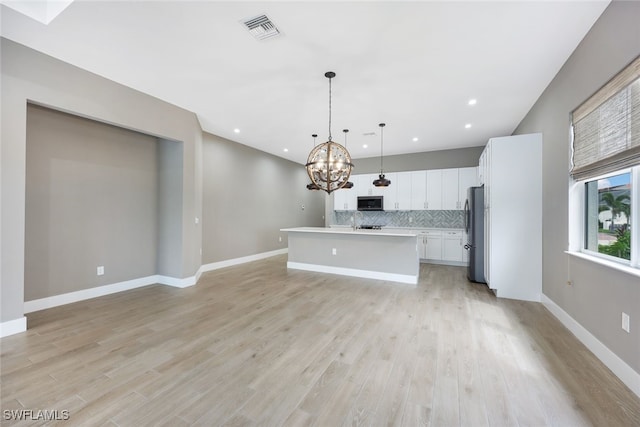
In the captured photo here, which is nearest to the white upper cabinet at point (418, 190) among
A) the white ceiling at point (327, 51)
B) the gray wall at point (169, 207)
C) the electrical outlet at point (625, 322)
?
the white ceiling at point (327, 51)

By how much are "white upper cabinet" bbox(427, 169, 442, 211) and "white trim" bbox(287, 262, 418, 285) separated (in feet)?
8.97

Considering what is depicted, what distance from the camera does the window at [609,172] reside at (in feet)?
6.23

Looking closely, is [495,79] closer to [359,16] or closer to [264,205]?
[359,16]

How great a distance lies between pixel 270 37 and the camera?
2.45m

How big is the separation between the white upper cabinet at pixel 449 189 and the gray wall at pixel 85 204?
6382mm

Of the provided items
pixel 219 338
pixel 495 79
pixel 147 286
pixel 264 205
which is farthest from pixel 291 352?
pixel 264 205

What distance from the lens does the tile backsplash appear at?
263 inches

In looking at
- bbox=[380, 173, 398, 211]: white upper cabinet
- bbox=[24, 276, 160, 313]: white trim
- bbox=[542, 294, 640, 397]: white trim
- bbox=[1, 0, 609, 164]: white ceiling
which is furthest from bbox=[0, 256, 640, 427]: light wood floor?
bbox=[380, 173, 398, 211]: white upper cabinet

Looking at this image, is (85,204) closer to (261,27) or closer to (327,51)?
(261,27)

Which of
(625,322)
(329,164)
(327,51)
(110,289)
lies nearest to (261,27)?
(327,51)

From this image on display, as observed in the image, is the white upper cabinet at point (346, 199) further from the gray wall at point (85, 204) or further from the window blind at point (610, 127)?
the window blind at point (610, 127)

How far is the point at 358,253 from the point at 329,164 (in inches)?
93.0

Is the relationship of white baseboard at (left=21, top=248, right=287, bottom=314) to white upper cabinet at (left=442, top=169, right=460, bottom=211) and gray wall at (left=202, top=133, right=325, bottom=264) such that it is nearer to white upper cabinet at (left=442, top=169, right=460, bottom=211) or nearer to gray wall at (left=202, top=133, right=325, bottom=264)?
gray wall at (left=202, top=133, right=325, bottom=264)

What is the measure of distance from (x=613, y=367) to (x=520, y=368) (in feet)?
2.25
